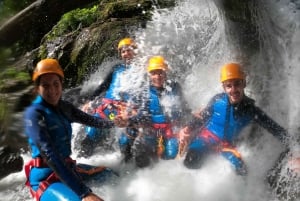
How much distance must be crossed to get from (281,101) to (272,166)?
3.16ft

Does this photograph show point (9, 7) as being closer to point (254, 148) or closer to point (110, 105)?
point (254, 148)

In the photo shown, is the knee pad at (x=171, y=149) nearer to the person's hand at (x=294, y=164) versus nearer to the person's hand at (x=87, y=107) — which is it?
the person's hand at (x=87, y=107)

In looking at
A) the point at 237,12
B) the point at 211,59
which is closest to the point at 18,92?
the point at 237,12

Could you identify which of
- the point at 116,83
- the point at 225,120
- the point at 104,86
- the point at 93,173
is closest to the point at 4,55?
the point at 93,173

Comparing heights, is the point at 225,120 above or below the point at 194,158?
above

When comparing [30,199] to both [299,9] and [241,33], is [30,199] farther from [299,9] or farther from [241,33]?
[299,9]

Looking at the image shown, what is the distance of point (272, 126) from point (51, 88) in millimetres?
2504

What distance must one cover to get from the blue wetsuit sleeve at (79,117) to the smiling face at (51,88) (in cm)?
22

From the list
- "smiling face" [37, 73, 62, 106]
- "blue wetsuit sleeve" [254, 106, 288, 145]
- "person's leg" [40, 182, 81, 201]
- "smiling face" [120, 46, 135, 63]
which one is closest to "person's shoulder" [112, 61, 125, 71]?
"smiling face" [120, 46, 135, 63]

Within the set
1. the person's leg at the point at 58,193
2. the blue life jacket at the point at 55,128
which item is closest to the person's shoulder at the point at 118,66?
the blue life jacket at the point at 55,128

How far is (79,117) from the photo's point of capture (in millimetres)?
4199

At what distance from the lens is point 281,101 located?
520 cm

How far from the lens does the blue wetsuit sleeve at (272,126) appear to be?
447 centimetres

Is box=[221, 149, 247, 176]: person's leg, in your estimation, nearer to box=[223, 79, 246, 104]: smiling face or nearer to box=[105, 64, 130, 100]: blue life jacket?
box=[223, 79, 246, 104]: smiling face
